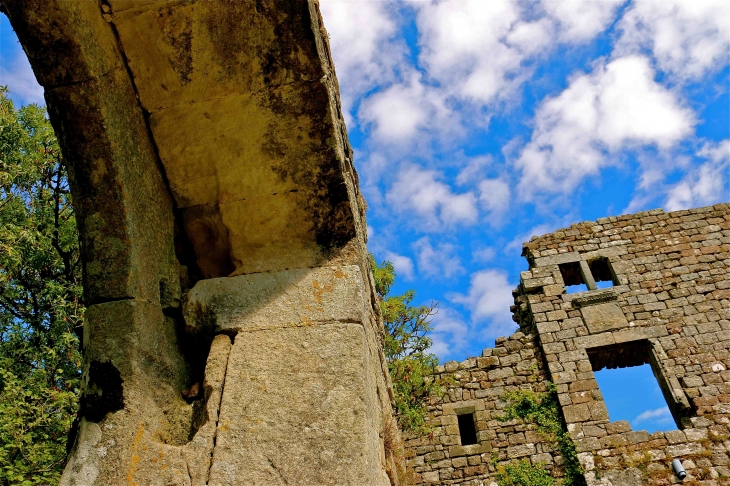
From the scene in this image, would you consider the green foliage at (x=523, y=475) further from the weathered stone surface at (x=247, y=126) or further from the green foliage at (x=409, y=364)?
the weathered stone surface at (x=247, y=126)

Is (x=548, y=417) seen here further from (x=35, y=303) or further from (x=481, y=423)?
(x=35, y=303)

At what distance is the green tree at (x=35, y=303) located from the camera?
6.01 m

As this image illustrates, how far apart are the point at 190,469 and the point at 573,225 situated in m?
9.59

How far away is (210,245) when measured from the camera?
2.49 meters

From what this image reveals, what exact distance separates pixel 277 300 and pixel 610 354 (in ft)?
26.6

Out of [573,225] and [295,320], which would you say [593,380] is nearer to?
[573,225]

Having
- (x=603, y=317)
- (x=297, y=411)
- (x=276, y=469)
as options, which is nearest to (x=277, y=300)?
(x=297, y=411)

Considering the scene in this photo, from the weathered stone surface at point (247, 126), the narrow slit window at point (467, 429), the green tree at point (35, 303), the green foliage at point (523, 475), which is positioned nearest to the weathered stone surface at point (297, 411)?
the weathered stone surface at point (247, 126)

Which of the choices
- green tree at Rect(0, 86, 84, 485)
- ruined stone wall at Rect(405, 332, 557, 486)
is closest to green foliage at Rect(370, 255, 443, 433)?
ruined stone wall at Rect(405, 332, 557, 486)

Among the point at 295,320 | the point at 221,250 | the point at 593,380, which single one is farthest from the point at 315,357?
the point at 593,380

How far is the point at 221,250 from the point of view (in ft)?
8.15

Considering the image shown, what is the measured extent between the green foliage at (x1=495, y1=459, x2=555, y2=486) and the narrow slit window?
0.80m

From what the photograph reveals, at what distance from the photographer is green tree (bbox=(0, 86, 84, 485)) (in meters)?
6.01

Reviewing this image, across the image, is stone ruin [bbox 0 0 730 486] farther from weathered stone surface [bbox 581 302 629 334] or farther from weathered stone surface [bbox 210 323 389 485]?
weathered stone surface [bbox 581 302 629 334]
